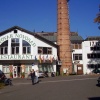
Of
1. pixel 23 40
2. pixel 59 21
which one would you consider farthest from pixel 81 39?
pixel 23 40

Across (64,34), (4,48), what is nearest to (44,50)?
(64,34)

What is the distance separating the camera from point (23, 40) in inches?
1943

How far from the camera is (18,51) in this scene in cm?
4888

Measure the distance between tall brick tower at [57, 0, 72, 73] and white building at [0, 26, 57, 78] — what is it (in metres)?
7.12

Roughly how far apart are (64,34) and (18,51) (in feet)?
39.0

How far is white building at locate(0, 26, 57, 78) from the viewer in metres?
48.8

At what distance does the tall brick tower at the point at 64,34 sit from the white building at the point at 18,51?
7123 mm

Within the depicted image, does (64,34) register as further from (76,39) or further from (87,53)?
(87,53)

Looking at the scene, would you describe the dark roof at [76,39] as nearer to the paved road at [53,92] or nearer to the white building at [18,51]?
the white building at [18,51]

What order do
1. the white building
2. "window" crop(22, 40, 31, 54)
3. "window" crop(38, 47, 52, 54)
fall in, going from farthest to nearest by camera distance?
"window" crop(38, 47, 52, 54)
"window" crop(22, 40, 31, 54)
the white building

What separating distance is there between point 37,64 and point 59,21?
11.7m

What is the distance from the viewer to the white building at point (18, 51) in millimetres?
48750

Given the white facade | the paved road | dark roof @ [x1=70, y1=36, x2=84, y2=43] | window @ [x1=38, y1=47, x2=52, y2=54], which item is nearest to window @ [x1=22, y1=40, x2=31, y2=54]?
window @ [x1=38, y1=47, x2=52, y2=54]

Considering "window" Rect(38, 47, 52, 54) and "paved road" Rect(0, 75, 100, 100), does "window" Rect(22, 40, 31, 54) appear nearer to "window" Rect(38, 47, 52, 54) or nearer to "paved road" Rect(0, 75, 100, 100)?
"window" Rect(38, 47, 52, 54)
